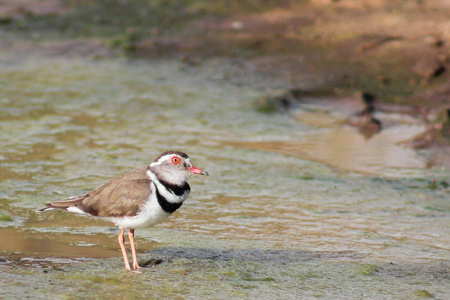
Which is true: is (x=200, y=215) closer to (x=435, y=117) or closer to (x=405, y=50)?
(x=435, y=117)

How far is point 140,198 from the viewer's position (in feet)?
17.8

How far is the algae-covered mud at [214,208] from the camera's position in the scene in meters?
5.27

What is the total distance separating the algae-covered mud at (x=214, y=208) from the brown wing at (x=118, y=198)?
0.37 m

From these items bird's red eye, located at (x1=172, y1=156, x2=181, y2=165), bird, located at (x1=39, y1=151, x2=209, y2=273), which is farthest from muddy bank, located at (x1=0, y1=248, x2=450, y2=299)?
bird's red eye, located at (x1=172, y1=156, x2=181, y2=165)

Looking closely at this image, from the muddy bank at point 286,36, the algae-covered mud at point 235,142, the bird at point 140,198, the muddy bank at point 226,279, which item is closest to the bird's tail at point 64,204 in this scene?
the bird at point 140,198

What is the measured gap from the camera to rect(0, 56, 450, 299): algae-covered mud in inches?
207

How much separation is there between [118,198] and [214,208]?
1680 millimetres

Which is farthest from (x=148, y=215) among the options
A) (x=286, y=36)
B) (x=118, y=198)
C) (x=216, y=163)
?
(x=286, y=36)

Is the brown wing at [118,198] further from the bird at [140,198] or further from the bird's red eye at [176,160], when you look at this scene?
the bird's red eye at [176,160]

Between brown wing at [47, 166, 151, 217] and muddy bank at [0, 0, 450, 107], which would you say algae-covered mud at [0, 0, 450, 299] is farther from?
brown wing at [47, 166, 151, 217]

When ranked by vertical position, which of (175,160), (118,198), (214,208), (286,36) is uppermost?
(286,36)

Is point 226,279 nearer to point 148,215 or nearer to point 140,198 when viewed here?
point 148,215

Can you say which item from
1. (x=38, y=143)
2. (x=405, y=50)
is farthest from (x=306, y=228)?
(x=405, y=50)

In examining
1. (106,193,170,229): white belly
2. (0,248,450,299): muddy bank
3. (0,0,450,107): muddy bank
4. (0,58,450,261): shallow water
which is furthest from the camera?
(0,0,450,107): muddy bank
